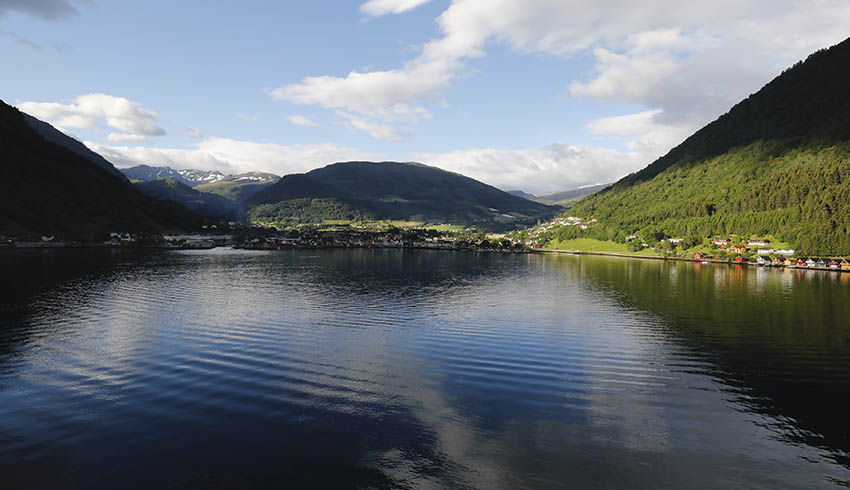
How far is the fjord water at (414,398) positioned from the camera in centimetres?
1848

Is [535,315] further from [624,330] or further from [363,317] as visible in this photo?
[363,317]

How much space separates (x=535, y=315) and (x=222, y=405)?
43790mm

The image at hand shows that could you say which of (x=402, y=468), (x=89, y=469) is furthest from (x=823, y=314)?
(x=89, y=469)

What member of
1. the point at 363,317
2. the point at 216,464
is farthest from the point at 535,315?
the point at 216,464

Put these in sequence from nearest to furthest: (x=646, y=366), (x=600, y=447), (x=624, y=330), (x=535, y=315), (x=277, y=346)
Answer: (x=600, y=447) → (x=646, y=366) → (x=277, y=346) → (x=624, y=330) → (x=535, y=315)

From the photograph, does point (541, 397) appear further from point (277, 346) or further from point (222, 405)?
point (277, 346)

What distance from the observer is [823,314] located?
205 feet

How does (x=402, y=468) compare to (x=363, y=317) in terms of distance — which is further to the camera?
(x=363, y=317)

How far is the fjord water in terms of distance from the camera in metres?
18.5

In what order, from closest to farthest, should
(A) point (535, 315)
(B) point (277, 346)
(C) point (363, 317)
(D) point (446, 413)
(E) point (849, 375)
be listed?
(D) point (446, 413) < (E) point (849, 375) < (B) point (277, 346) < (C) point (363, 317) < (A) point (535, 315)

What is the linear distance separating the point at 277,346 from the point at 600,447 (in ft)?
95.1

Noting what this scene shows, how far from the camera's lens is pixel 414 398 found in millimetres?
26766

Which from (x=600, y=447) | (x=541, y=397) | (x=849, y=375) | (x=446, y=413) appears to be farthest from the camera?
(x=849, y=375)

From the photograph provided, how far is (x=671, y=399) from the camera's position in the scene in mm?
27625
